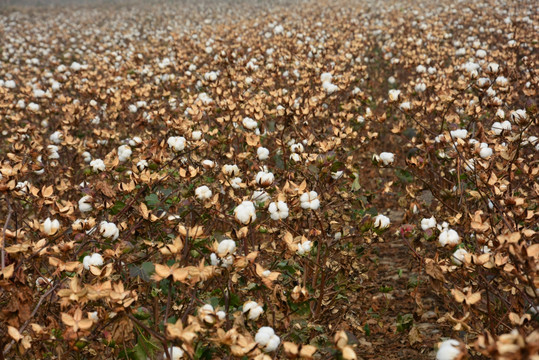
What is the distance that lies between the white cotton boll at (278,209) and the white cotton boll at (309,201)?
87 millimetres

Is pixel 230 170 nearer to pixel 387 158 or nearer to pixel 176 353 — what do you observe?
pixel 387 158

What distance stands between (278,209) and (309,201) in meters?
0.15

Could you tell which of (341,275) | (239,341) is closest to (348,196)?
(341,275)

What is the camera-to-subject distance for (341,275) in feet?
8.84

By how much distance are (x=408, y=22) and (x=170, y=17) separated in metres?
9.55

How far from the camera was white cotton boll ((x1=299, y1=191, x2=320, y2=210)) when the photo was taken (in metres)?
1.97

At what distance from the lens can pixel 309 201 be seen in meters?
1.99

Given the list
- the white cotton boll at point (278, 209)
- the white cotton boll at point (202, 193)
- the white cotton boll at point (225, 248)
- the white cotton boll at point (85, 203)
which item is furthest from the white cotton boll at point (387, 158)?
the white cotton boll at point (85, 203)

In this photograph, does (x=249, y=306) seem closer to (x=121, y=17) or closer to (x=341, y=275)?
(x=341, y=275)

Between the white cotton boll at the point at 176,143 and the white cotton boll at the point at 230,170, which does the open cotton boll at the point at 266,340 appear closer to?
the white cotton boll at the point at 230,170

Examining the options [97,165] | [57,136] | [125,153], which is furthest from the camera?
[57,136]

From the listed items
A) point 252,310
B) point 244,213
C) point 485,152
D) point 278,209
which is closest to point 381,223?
point 278,209

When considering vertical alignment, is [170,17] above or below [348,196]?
below

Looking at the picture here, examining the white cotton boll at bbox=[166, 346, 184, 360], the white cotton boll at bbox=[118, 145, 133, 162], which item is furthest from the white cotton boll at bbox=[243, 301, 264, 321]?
the white cotton boll at bbox=[118, 145, 133, 162]
